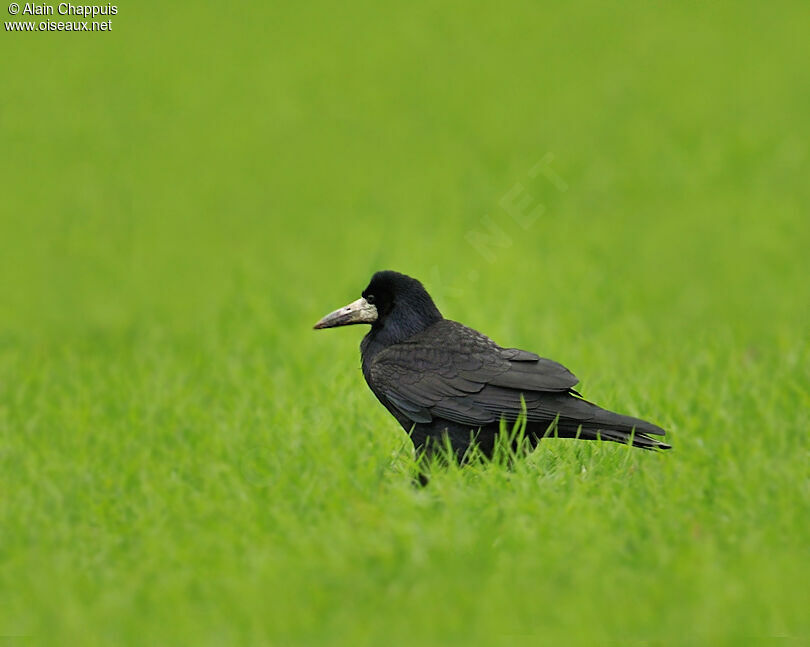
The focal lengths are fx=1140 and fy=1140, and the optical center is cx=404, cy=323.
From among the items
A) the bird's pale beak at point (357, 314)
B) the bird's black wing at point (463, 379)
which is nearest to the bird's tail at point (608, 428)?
the bird's black wing at point (463, 379)

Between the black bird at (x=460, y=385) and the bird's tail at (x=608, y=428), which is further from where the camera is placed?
the black bird at (x=460, y=385)

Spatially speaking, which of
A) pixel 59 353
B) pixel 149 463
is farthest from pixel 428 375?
pixel 59 353

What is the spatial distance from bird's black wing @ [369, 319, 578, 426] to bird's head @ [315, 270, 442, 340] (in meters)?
0.12

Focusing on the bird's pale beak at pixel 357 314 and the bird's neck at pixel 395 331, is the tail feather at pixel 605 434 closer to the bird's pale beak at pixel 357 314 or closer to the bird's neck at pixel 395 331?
the bird's neck at pixel 395 331

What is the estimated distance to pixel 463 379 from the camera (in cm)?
686

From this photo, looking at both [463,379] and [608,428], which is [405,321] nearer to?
[463,379]

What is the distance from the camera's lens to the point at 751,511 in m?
5.91

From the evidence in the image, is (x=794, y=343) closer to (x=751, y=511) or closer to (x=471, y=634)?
(x=751, y=511)

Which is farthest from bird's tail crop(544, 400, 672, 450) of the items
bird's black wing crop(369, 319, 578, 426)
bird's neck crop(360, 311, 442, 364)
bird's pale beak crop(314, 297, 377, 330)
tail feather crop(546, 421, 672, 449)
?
bird's pale beak crop(314, 297, 377, 330)

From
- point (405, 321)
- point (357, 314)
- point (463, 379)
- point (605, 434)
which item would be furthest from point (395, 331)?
point (605, 434)

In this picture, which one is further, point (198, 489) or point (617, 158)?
point (617, 158)

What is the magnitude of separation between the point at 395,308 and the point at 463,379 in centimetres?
74

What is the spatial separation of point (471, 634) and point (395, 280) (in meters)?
2.93

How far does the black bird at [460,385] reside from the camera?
665cm
